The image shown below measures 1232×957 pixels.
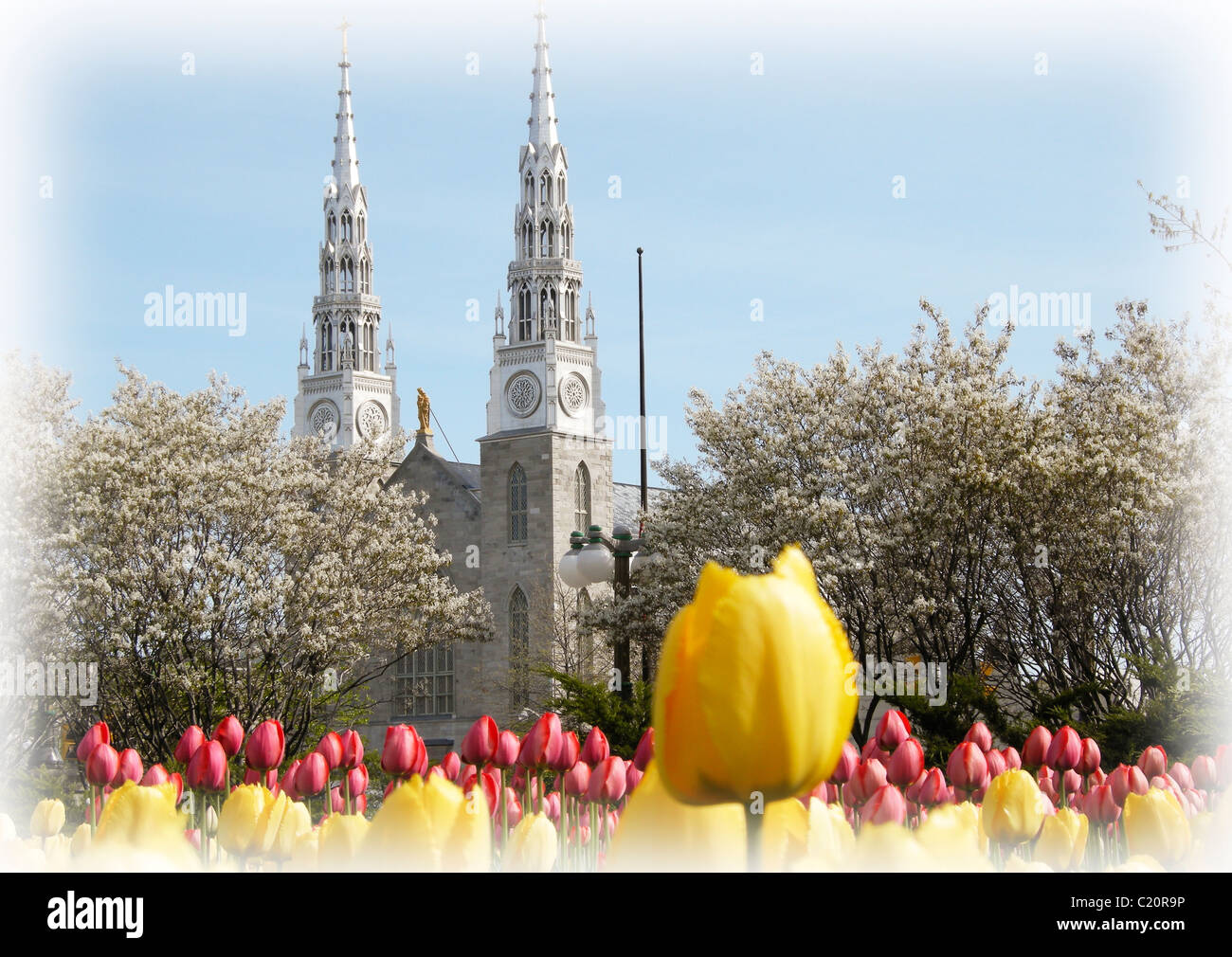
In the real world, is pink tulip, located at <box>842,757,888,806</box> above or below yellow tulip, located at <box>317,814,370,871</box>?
below

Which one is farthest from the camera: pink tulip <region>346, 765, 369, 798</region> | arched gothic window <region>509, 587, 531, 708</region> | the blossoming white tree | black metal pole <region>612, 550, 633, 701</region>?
arched gothic window <region>509, 587, 531, 708</region>

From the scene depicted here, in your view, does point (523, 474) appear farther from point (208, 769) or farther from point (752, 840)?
point (752, 840)

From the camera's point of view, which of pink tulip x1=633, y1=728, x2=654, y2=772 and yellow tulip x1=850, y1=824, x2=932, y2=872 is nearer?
yellow tulip x1=850, y1=824, x2=932, y2=872

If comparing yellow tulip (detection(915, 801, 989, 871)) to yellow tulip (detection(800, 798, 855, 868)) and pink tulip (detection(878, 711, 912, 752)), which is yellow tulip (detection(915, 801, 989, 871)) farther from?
pink tulip (detection(878, 711, 912, 752))

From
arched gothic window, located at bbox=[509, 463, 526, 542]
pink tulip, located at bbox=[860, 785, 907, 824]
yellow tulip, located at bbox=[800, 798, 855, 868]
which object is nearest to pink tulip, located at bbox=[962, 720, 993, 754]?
pink tulip, located at bbox=[860, 785, 907, 824]

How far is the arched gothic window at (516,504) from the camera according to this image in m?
54.1

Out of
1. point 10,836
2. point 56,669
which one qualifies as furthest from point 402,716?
point 10,836

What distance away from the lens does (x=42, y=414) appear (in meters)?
27.2

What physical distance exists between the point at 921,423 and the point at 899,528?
1991mm

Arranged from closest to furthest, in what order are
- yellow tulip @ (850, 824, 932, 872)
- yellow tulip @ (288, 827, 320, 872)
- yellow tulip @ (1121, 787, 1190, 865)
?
yellow tulip @ (850, 824, 932, 872) < yellow tulip @ (288, 827, 320, 872) < yellow tulip @ (1121, 787, 1190, 865)

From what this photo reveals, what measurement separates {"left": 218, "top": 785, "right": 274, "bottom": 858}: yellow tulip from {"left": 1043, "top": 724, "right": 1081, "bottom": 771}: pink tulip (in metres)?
3.49

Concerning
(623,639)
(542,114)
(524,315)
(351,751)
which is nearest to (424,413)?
(524,315)

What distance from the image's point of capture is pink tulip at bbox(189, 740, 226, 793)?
451 centimetres
